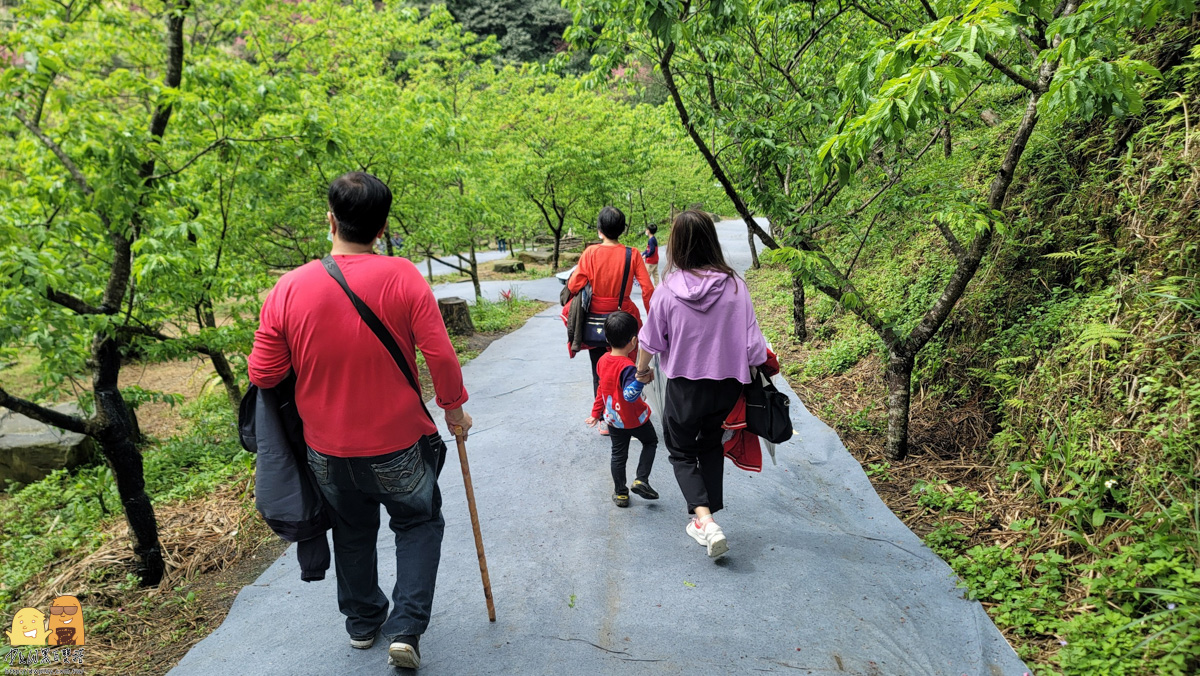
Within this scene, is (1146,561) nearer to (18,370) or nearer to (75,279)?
(75,279)

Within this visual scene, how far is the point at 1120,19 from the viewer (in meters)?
2.57

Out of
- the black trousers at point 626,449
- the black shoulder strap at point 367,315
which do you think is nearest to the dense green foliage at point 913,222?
the black trousers at point 626,449

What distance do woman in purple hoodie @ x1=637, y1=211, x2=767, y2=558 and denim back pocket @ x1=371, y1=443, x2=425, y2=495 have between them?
133 cm

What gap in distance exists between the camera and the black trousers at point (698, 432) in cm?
305

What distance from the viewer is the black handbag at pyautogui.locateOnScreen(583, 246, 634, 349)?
14.5ft

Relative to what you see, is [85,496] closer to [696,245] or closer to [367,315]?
[367,315]

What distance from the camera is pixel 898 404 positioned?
411 cm

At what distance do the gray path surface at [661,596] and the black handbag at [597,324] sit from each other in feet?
3.26

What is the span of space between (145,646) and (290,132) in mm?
3021

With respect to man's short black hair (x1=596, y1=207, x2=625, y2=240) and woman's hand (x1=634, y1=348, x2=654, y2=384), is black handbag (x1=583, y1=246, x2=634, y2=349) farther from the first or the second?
woman's hand (x1=634, y1=348, x2=654, y2=384)

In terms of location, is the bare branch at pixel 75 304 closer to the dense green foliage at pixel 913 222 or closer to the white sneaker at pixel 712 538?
the dense green foliage at pixel 913 222

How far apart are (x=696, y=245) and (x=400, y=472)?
1731 millimetres

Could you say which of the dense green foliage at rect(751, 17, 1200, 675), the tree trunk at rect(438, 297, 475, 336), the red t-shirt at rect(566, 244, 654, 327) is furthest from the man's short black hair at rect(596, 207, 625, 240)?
the tree trunk at rect(438, 297, 475, 336)

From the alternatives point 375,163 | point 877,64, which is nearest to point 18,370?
point 375,163
